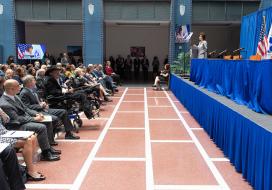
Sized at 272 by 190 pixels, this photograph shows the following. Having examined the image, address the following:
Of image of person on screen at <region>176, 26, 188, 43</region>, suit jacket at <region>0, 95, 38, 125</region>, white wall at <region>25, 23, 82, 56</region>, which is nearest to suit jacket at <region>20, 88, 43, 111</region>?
suit jacket at <region>0, 95, 38, 125</region>

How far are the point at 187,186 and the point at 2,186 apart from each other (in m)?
2.36

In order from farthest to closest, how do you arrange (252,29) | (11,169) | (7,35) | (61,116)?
(7,35) < (252,29) < (61,116) < (11,169)

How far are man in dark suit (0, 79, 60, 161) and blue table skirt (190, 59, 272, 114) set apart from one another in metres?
3.37

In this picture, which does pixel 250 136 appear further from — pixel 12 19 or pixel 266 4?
pixel 12 19

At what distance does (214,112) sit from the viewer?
670 centimetres

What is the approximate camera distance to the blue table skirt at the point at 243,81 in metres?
4.80

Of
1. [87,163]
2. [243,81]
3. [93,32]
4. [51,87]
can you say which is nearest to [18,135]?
[87,163]

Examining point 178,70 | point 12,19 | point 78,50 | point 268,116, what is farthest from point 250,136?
point 78,50

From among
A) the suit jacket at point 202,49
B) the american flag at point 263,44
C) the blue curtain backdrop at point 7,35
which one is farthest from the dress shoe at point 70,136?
the blue curtain backdrop at point 7,35

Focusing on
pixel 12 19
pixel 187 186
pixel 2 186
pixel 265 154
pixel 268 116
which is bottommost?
pixel 187 186

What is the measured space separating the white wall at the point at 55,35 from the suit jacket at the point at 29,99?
21.5 m

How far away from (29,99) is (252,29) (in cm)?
1294

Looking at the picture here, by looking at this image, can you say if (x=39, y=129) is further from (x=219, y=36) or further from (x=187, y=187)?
(x=219, y=36)

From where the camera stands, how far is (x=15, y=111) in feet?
16.7
